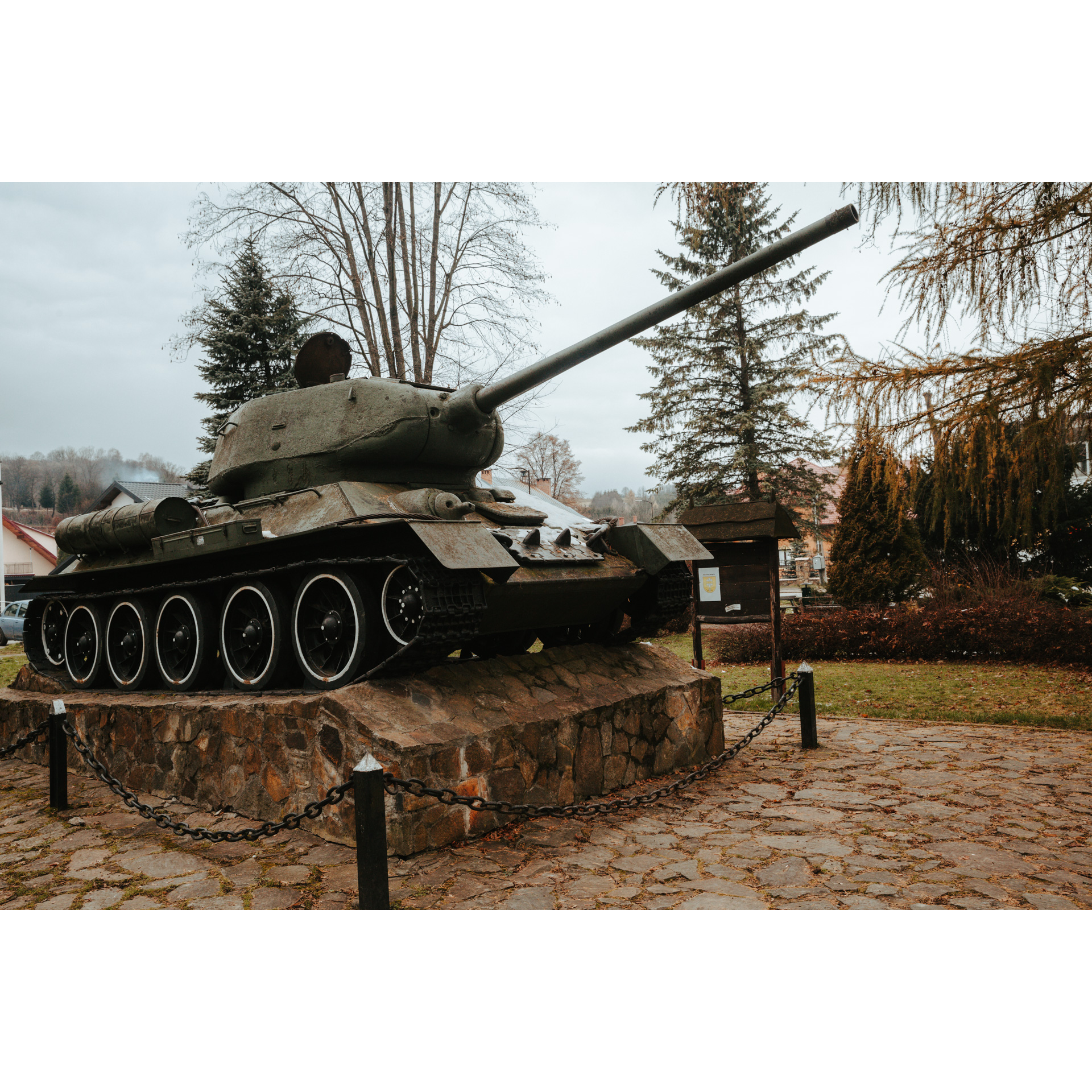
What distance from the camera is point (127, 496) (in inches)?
793

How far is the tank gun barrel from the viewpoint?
5406mm

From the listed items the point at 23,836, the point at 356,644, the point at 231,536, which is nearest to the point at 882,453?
the point at 356,644

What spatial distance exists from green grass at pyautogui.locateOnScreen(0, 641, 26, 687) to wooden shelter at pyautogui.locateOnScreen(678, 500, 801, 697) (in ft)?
28.2

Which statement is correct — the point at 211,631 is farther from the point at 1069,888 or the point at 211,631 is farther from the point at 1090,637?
the point at 1090,637

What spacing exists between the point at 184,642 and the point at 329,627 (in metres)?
1.91

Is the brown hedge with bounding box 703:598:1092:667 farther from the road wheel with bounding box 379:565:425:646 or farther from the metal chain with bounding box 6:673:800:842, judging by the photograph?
the road wheel with bounding box 379:565:425:646

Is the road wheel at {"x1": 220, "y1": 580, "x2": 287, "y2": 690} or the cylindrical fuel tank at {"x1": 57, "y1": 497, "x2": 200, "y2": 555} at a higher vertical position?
the cylindrical fuel tank at {"x1": 57, "y1": 497, "x2": 200, "y2": 555}

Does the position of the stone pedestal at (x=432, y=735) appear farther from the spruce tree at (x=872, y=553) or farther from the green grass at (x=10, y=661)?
the spruce tree at (x=872, y=553)

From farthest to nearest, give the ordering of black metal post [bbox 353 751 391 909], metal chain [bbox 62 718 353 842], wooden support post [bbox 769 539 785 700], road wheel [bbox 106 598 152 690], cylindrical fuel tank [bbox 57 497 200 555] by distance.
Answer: wooden support post [bbox 769 539 785 700]
road wheel [bbox 106 598 152 690]
cylindrical fuel tank [bbox 57 497 200 555]
metal chain [bbox 62 718 353 842]
black metal post [bbox 353 751 391 909]

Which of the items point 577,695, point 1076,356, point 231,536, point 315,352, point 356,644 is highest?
point 315,352

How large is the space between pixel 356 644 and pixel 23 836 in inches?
102

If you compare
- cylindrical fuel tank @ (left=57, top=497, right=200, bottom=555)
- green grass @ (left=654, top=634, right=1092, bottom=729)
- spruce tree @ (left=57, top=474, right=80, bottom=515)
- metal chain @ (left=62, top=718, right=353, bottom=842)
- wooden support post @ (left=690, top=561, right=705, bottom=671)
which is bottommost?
green grass @ (left=654, top=634, right=1092, bottom=729)

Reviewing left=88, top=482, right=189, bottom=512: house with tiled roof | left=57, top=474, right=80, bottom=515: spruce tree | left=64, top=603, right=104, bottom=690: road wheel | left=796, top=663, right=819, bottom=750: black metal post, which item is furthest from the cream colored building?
left=796, top=663, right=819, bottom=750: black metal post

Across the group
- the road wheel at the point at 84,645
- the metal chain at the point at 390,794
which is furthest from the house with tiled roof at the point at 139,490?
the metal chain at the point at 390,794
